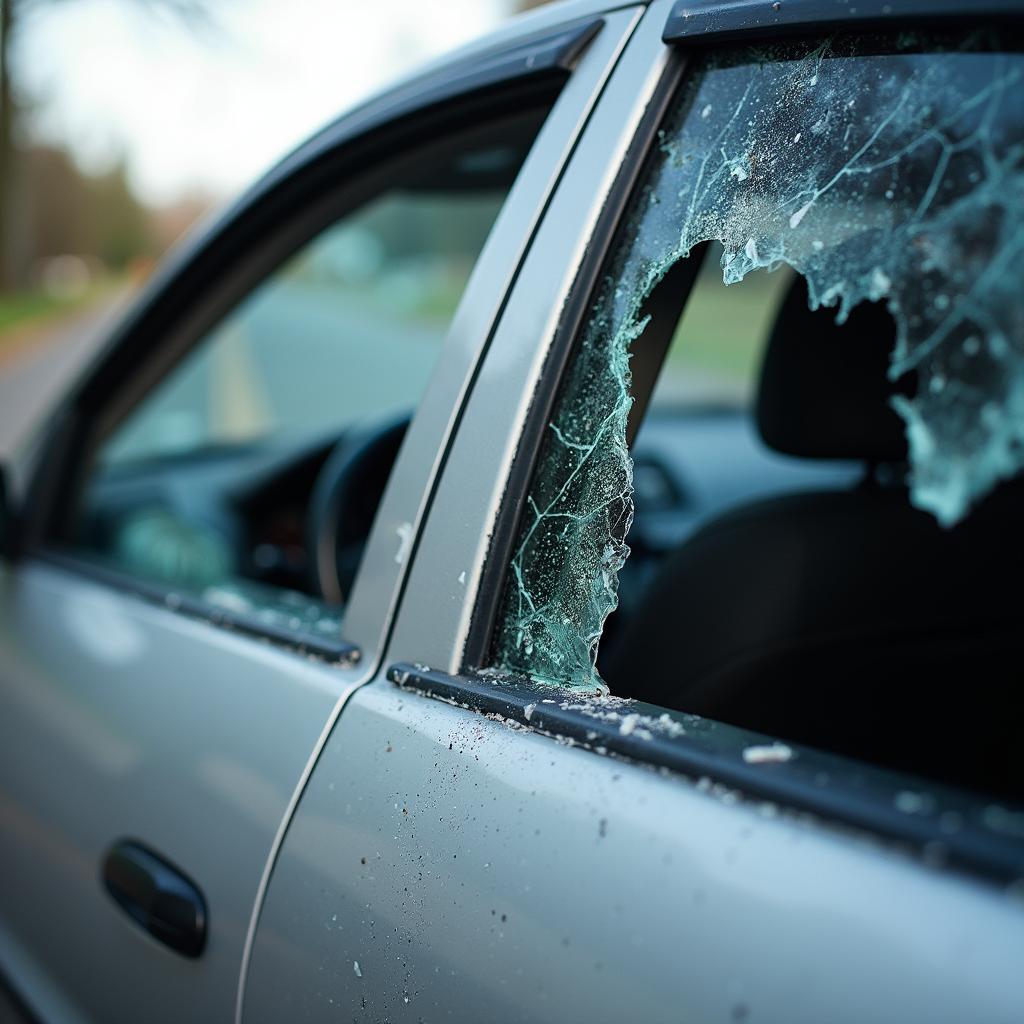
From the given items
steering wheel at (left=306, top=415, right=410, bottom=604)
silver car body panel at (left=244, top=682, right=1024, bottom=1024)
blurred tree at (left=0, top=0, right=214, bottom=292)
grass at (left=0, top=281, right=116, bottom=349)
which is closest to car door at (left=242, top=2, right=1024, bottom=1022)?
silver car body panel at (left=244, top=682, right=1024, bottom=1024)

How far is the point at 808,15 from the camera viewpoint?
1.09 meters

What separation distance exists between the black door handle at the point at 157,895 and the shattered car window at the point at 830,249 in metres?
0.54

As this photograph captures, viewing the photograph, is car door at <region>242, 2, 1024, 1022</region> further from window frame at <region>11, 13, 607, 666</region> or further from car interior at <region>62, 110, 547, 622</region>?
car interior at <region>62, 110, 547, 622</region>

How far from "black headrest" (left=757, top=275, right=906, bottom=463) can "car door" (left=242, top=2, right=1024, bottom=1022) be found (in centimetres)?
41

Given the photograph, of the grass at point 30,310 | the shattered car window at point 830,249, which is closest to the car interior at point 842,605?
the shattered car window at point 830,249

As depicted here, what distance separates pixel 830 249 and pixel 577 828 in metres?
0.58

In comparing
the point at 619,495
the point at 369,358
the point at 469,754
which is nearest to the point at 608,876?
the point at 469,754

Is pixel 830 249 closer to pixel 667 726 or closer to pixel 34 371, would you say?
pixel 667 726

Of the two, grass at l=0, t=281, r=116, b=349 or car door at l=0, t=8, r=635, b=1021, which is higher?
grass at l=0, t=281, r=116, b=349

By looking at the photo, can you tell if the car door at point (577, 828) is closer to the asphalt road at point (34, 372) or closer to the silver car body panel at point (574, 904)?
the silver car body panel at point (574, 904)

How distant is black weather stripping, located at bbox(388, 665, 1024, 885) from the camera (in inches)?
32.4

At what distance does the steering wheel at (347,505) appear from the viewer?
7.52 ft

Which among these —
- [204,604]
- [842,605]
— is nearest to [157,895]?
[204,604]

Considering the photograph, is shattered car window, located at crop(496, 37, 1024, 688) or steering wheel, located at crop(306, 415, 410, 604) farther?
steering wheel, located at crop(306, 415, 410, 604)
